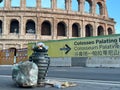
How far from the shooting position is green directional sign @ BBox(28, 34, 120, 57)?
25.1m

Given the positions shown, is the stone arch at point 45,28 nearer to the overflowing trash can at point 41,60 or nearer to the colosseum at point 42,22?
the colosseum at point 42,22

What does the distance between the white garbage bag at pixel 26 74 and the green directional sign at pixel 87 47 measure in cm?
1782

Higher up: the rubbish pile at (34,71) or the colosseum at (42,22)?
the colosseum at (42,22)

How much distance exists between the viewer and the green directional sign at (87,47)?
989 inches

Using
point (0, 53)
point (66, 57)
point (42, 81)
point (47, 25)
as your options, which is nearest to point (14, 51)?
point (0, 53)

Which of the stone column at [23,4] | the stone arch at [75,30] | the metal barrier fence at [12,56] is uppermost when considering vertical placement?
the stone column at [23,4]

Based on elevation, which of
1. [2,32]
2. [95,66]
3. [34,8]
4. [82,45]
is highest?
[34,8]

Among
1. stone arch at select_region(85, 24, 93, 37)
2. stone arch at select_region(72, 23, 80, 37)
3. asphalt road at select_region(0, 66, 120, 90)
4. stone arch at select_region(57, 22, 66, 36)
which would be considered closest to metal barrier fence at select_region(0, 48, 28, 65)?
stone arch at select_region(57, 22, 66, 36)

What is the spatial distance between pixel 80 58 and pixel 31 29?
25.6m

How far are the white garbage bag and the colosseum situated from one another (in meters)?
40.8

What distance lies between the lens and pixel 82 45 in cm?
2808

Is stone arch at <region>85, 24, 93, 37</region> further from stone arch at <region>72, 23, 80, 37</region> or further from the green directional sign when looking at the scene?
the green directional sign

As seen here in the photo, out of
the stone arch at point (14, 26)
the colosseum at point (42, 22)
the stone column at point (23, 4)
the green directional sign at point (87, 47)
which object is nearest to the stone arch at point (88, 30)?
the colosseum at point (42, 22)

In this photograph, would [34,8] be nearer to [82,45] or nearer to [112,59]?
[82,45]
